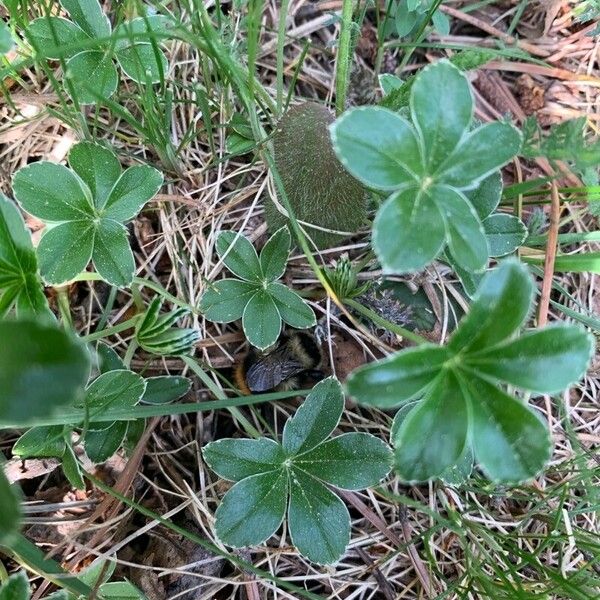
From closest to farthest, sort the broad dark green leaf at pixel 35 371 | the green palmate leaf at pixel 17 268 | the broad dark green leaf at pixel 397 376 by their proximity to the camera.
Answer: the broad dark green leaf at pixel 35 371 < the broad dark green leaf at pixel 397 376 < the green palmate leaf at pixel 17 268

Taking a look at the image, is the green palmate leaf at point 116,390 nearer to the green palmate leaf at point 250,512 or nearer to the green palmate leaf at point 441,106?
the green palmate leaf at point 250,512

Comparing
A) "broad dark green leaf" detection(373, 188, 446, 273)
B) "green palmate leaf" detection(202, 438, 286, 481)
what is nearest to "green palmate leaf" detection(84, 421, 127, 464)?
"green palmate leaf" detection(202, 438, 286, 481)

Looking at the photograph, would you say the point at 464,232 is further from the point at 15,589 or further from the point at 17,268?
the point at 15,589

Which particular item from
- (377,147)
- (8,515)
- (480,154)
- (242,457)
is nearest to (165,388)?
(242,457)

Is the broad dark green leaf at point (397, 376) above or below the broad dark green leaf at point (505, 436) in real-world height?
above

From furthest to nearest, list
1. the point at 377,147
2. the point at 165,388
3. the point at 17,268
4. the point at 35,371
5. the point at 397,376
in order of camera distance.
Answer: the point at 165,388 → the point at 17,268 → the point at 377,147 → the point at 397,376 → the point at 35,371

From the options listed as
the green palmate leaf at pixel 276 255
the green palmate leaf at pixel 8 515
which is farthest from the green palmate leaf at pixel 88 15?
the green palmate leaf at pixel 8 515

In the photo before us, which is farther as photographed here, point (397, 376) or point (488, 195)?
point (488, 195)

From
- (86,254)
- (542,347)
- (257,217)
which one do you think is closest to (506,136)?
(542,347)
